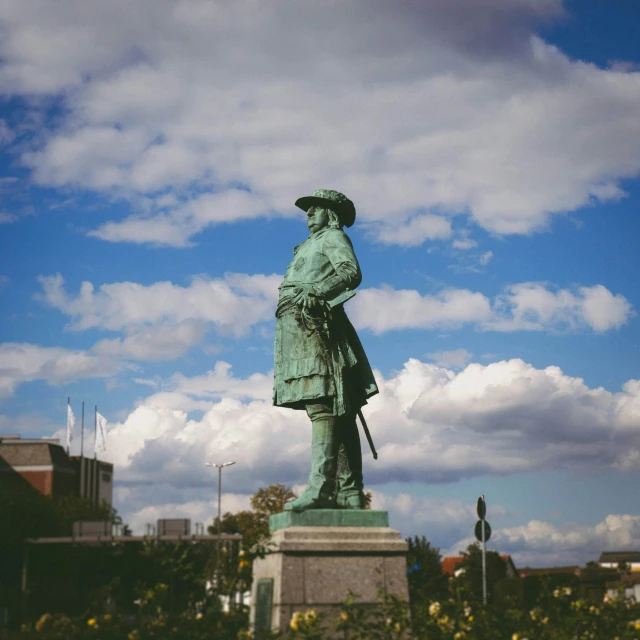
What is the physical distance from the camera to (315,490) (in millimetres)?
8125

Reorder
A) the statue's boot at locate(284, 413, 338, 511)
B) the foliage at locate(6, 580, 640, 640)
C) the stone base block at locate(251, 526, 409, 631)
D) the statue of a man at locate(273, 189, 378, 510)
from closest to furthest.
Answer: the foliage at locate(6, 580, 640, 640), the stone base block at locate(251, 526, 409, 631), the statue's boot at locate(284, 413, 338, 511), the statue of a man at locate(273, 189, 378, 510)

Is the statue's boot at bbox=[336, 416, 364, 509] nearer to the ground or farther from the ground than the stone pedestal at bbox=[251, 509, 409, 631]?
farther from the ground

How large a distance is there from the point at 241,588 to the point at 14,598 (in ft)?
109

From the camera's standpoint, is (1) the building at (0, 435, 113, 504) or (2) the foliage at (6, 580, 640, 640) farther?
(1) the building at (0, 435, 113, 504)

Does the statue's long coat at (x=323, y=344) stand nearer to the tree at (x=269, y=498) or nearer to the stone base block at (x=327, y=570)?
the stone base block at (x=327, y=570)

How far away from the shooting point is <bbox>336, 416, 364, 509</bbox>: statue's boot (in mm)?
8484

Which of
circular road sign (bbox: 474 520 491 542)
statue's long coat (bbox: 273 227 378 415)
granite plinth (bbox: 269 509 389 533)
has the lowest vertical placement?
circular road sign (bbox: 474 520 491 542)

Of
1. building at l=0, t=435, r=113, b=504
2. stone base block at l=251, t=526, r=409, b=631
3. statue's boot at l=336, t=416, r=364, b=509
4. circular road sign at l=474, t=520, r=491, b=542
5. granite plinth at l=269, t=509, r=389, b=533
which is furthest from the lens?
building at l=0, t=435, r=113, b=504

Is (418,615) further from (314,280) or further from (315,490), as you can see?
(314,280)

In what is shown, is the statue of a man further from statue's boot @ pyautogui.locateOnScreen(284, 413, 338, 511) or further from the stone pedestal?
the stone pedestal

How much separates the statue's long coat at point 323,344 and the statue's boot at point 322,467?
0.18m

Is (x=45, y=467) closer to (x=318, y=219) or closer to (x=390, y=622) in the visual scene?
(x=318, y=219)

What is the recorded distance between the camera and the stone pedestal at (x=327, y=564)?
7.57m

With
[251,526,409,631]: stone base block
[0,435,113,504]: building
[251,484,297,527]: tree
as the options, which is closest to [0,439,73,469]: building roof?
[0,435,113,504]: building
